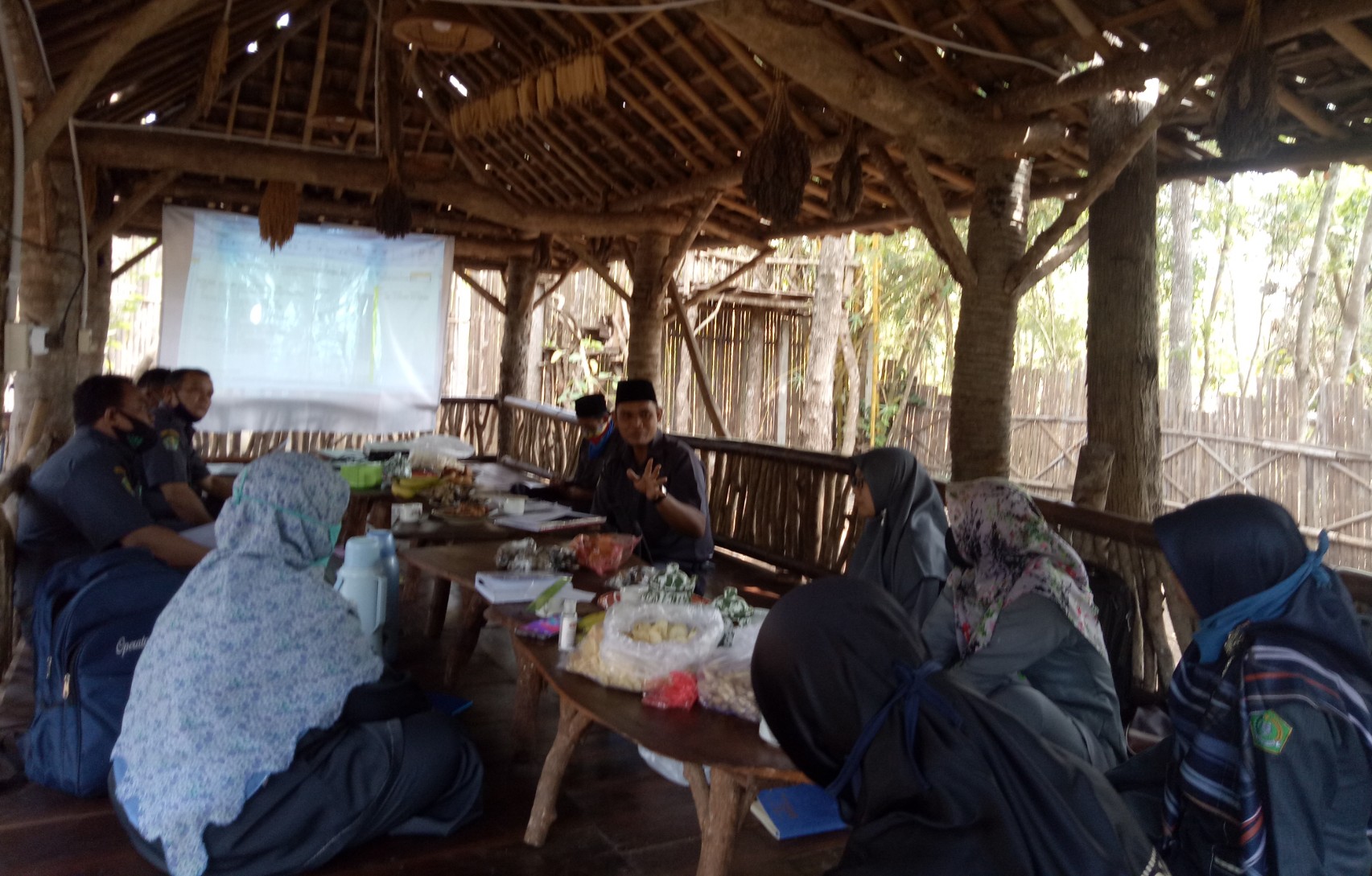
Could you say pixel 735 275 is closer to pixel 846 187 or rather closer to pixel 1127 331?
pixel 846 187

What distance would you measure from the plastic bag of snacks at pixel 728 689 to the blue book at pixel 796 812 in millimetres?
777

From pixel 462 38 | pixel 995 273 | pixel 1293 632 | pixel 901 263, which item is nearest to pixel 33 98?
pixel 462 38

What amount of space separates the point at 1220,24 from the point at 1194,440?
876 cm

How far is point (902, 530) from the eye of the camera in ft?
10.4

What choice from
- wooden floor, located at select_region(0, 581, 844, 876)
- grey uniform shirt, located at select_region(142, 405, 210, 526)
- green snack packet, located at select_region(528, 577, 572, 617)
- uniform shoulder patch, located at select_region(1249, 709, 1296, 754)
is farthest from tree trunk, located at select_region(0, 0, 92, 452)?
uniform shoulder patch, located at select_region(1249, 709, 1296, 754)

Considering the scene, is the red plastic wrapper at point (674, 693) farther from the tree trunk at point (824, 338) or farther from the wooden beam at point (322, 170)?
the tree trunk at point (824, 338)

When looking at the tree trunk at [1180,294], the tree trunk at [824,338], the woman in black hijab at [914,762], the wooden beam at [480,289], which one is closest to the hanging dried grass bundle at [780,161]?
the woman in black hijab at [914,762]

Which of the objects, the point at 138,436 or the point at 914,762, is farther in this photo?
the point at 138,436

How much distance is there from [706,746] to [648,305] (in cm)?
630

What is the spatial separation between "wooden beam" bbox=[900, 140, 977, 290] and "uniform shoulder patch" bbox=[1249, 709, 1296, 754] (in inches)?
122

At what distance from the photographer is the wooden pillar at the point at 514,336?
1058cm

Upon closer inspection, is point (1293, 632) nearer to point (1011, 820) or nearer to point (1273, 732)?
point (1273, 732)

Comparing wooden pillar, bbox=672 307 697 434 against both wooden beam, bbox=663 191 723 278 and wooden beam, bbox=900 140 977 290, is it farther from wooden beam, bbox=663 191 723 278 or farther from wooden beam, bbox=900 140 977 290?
wooden beam, bbox=900 140 977 290

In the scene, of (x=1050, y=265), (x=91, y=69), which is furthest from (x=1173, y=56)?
(x=91, y=69)
